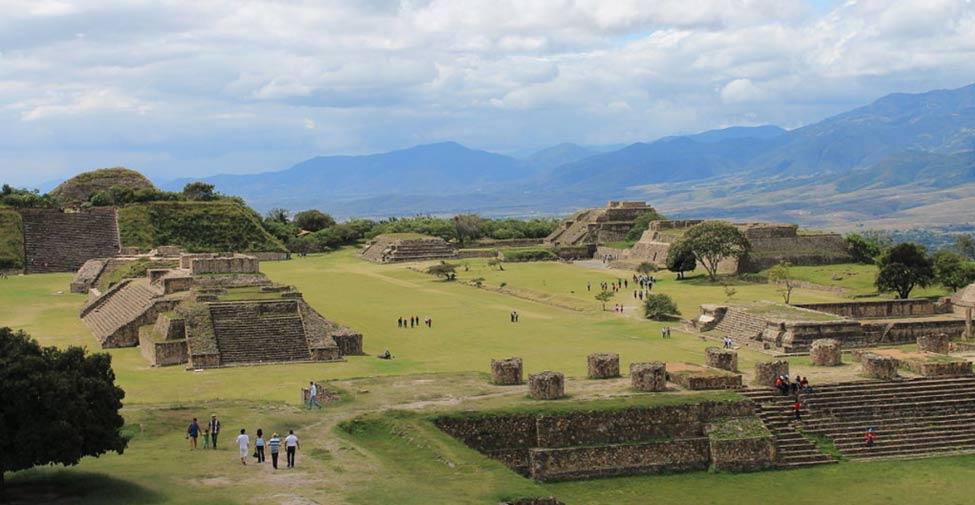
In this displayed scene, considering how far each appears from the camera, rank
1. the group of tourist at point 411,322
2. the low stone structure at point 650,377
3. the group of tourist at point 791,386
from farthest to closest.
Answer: the group of tourist at point 411,322, the group of tourist at point 791,386, the low stone structure at point 650,377

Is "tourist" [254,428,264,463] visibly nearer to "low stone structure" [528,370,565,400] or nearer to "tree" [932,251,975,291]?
"low stone structure" [528,370,565,400]

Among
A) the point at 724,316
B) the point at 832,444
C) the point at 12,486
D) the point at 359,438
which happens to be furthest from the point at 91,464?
the point at 724,316

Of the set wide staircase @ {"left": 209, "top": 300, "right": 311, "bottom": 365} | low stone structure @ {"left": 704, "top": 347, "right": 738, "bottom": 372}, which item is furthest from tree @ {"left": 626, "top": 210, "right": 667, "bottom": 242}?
low stone structure @ {"left": 704, "top": 347, "right": 738, "bottom": 372}

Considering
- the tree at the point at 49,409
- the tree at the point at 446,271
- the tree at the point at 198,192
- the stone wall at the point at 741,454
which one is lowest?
the stone wall at the point at 741,454

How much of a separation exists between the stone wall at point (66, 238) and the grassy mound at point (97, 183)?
66.5 ft

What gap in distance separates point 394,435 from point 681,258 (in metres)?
51.1

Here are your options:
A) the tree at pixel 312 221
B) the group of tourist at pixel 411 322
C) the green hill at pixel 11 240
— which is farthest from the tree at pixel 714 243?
the tree at pixel 312 221

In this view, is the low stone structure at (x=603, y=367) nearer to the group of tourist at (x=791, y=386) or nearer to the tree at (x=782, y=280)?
the group of tourist at (x=791, y=386)

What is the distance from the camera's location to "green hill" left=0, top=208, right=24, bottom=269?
81.7 m

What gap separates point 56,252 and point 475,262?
3496 cm

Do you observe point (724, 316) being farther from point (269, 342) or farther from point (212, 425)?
point (212, 425)

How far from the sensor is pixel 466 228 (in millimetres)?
119562

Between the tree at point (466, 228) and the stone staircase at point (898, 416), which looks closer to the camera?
the stone staircase at point (898, 416)

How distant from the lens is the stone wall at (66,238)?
8471 centimetres
